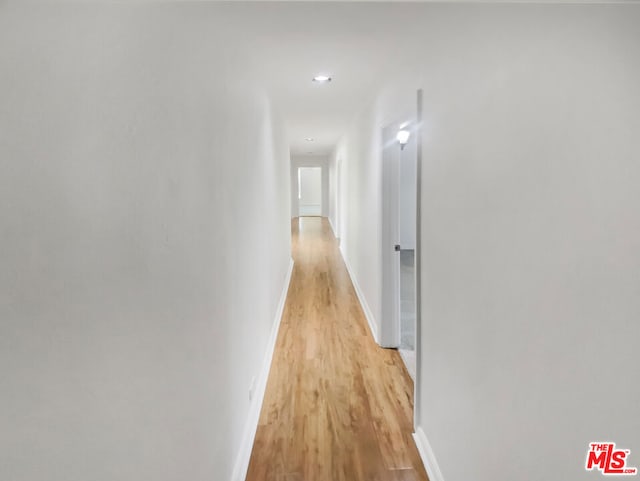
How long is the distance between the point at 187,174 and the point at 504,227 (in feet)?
3.26

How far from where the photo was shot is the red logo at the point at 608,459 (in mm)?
847

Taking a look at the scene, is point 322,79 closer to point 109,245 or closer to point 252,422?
point 252,422

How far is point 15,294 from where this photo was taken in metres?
0.55

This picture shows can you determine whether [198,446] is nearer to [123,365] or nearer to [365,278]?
[123,365]

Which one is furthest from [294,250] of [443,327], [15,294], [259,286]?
[15,294]

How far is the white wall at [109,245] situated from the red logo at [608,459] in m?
1.00

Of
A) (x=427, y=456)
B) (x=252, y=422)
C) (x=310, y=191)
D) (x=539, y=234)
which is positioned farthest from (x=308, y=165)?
(x=539, y=234)

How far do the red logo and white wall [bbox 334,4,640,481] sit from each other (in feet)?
0.06

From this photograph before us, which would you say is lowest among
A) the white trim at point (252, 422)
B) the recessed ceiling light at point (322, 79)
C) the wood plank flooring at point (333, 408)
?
the wood plank flooring at point (333, 408)

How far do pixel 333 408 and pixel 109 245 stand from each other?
2188 mm

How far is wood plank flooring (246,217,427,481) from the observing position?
2.09 meters

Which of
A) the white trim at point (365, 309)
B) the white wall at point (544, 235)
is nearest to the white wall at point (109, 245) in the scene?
the white wall at point (544, 235)

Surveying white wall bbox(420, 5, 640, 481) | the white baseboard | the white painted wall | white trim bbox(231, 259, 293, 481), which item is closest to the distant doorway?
the white painted wall

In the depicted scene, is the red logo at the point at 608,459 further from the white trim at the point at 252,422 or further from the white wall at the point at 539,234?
the white trim at the point at 252,422
